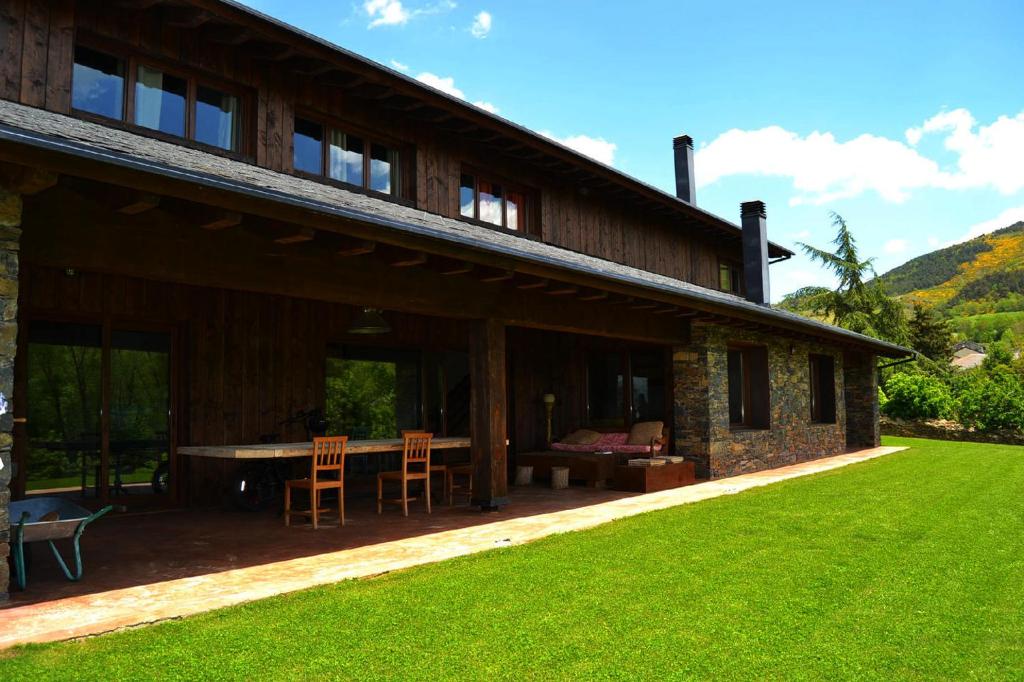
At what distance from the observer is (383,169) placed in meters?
9.66

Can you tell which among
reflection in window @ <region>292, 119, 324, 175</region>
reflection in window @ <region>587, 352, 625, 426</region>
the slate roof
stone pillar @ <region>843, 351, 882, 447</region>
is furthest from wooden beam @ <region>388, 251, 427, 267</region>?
stone pillar @ <region>843, 351, 882, 447</region>

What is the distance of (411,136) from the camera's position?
9789 mm

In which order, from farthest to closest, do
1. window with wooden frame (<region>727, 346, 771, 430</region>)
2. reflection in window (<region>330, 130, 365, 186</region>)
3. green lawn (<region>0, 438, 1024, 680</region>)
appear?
A: 1. window with wooden frame (<region>727, 346, 771, 430</region>)
2. reflection in window (<region>330, 130, 365, 186</region>)
3. green lawn (<region>0, 438, 1024, 680</region>)

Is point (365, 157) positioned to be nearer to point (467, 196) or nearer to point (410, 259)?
point (467, 196)

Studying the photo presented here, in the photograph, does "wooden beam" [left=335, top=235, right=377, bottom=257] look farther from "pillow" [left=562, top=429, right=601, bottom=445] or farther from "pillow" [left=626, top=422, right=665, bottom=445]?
"pillow" [left=562, top=429, right=601, bottom=445]

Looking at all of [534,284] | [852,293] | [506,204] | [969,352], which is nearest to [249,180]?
[534,284]

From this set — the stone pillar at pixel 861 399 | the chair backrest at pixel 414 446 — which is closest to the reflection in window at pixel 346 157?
the chair backrest at pixel 414 446

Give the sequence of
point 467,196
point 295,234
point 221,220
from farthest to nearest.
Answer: point 467,196 < point 295,234 < point 221,220

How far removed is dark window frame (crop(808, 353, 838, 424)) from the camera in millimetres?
15914

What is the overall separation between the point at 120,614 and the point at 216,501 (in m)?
4.45

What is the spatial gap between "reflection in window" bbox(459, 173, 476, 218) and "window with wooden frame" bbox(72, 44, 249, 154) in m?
3.41

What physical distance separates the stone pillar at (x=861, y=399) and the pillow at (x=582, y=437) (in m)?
9.09

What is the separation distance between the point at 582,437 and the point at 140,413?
674 centimetres

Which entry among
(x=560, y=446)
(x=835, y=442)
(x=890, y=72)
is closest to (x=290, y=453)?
(x=560, y=446)
